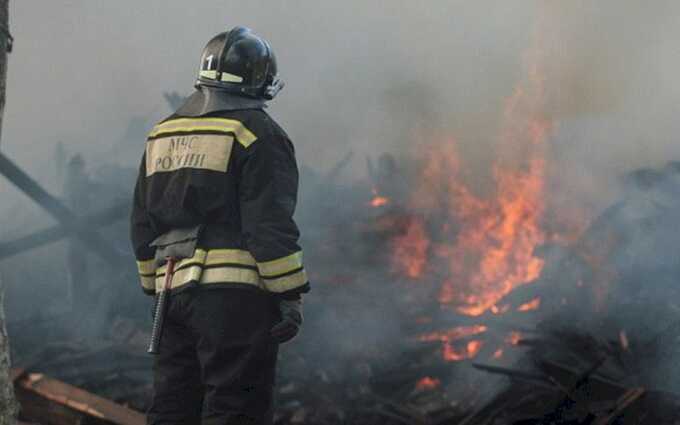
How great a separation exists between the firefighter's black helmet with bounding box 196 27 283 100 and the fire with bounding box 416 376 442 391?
3.76 meters

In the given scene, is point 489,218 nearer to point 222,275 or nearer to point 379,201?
point 379,201

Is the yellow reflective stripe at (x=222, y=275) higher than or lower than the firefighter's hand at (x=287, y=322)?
higher

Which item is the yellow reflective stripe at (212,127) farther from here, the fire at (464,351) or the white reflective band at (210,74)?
the fire at (464,351)

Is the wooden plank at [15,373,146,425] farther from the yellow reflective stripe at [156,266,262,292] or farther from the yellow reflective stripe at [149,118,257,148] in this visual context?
the yellow reflective stripe at [149,118,257,148]

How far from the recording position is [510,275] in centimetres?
904

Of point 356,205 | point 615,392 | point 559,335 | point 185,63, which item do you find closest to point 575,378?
point 615,392

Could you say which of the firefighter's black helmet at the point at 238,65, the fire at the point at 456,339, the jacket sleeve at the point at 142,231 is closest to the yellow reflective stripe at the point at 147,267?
the jacket sleeve at the point at 142,231

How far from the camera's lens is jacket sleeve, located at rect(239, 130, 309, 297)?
11.7 ft

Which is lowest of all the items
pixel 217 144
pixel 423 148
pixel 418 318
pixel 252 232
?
pixel 418 318

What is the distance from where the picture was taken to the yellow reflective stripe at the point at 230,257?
3668mm

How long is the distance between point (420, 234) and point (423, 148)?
9.80ft

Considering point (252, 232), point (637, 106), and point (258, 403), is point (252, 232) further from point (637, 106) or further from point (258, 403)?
point (637, 106)

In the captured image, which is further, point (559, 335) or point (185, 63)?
point (185, 63)

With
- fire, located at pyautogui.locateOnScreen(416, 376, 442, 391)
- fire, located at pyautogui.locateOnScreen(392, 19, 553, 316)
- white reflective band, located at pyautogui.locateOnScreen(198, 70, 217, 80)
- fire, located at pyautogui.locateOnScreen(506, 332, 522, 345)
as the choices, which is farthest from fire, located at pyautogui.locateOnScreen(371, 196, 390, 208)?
white reflective band, located at pyautogui.locateOnScreen(198, 70, 217, 80)
